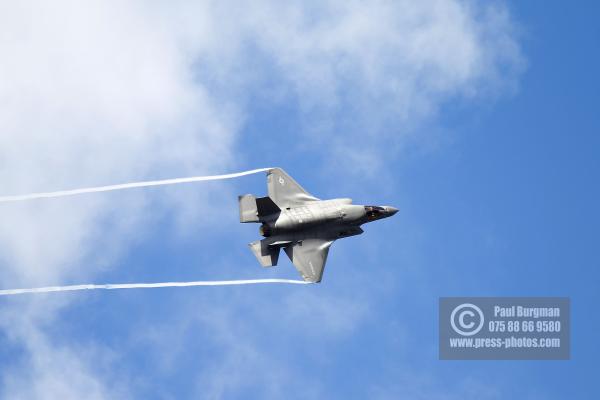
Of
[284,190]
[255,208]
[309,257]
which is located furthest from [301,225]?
[284,190]

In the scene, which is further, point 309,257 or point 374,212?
point 374,212

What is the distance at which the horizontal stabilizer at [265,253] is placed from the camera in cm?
7238

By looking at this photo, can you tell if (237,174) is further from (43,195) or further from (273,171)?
(43,195)

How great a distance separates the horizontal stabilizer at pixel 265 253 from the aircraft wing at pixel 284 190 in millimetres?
3922

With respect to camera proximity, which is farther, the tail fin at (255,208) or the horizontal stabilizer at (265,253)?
the horizontal stabilizer at (265,253)

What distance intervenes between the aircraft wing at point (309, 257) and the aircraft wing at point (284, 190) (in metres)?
3.88

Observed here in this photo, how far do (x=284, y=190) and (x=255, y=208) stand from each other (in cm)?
349

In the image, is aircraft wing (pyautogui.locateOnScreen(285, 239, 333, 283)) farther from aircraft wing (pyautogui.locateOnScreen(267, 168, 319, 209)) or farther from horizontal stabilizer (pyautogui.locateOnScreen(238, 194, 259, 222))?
aircraft wing (pyautogui.locateOnScreen(267, 168, 319, 209))

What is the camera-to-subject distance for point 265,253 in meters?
72.4

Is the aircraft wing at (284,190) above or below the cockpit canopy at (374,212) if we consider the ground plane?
above

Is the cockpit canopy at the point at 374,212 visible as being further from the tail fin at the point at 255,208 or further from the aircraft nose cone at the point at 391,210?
the tail fin at the point at 255,208

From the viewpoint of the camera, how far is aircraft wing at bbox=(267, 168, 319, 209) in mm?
74938

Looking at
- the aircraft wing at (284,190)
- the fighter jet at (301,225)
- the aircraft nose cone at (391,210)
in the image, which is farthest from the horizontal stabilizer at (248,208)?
the aircraft nose cone at (391,210)

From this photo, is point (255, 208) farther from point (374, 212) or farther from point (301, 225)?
point (374, 212)
